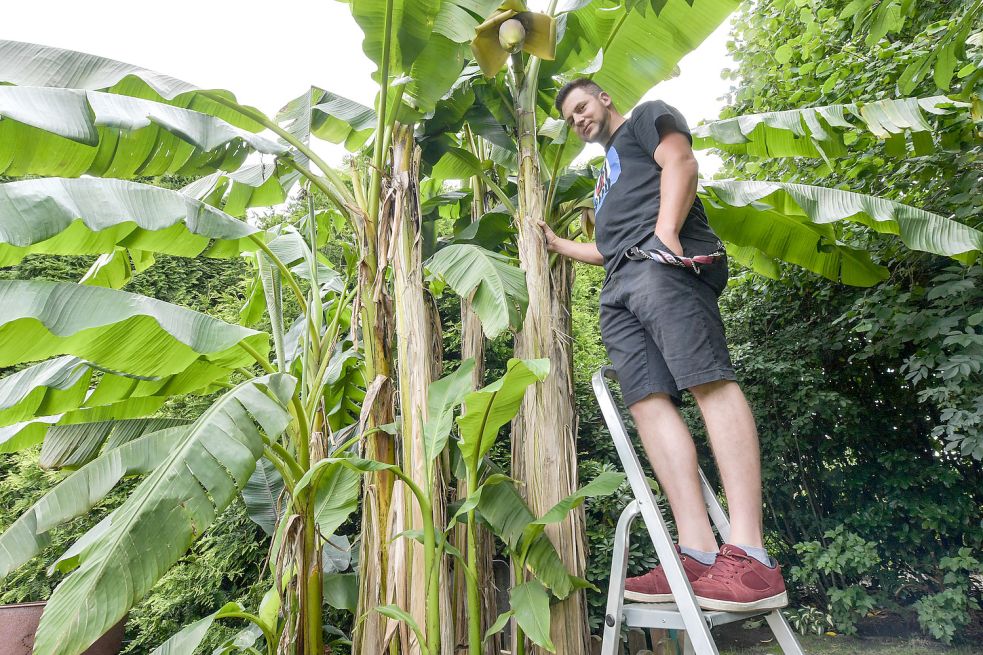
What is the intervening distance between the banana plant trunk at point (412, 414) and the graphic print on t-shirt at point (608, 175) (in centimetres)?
68

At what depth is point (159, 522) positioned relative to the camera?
4.34 feet

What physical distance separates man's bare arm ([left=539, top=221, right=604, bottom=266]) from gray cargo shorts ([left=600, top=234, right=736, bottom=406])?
309mm

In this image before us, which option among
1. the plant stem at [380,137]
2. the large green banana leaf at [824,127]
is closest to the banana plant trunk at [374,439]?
the plant stem at [380,137]

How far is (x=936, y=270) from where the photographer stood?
316 cm

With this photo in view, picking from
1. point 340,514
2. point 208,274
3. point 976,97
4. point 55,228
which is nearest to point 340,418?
point 340,514

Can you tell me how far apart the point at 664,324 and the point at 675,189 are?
381 mm

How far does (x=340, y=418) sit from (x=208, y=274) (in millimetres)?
2139

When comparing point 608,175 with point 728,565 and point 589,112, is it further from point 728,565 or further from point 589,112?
point 728,565

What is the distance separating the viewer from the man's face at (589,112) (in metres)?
1.98

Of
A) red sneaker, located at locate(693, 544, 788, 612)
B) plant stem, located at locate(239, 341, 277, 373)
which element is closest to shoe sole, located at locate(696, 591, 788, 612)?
red sneaker, located at locate(693, 544, 788, 612)

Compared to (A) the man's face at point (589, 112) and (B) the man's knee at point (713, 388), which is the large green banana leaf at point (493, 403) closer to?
(B) the man's knee at point (713, 388)

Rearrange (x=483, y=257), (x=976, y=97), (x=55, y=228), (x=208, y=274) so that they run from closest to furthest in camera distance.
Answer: (x=55, y=228), (x=483, y=257), (x=976, y=97), (x=208, y=274)

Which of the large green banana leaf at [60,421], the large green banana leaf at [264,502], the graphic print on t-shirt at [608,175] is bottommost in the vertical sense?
the large green banana leaf at [264,502]

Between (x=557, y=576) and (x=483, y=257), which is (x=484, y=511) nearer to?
(x=557, y=576)
